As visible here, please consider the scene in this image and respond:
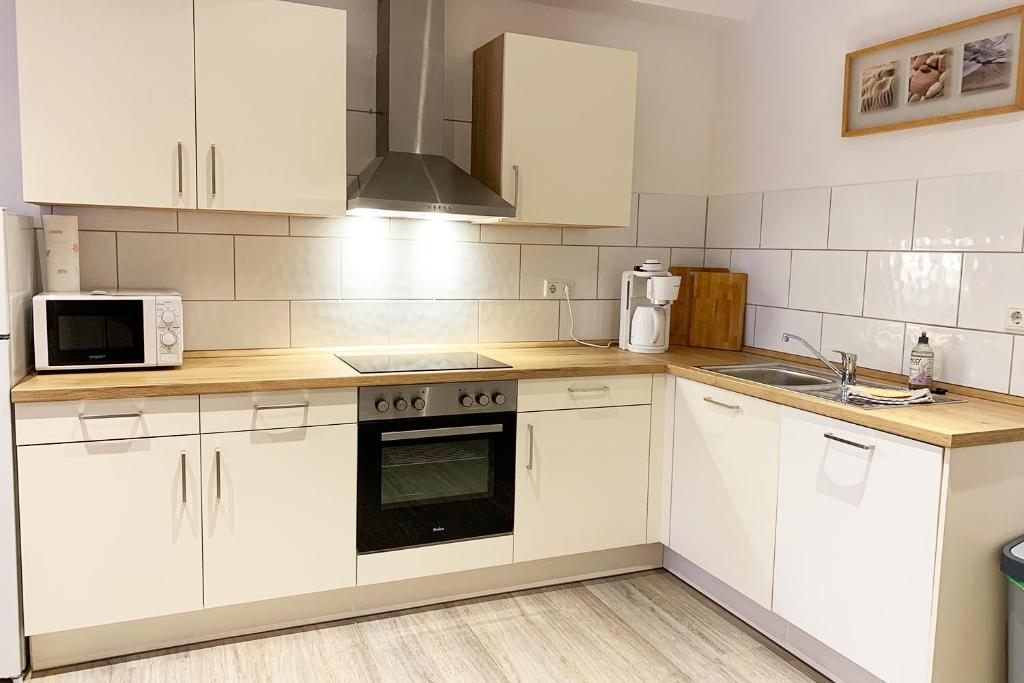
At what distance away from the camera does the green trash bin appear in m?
1.99

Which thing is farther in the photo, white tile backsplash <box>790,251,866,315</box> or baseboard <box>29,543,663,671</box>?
white tile backsplash <box>790,251,866,315</box>

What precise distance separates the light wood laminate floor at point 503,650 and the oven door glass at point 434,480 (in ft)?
0.93

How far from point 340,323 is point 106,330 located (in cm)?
87

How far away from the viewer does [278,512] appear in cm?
252

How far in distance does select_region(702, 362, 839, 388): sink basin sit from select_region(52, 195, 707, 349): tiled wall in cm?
72

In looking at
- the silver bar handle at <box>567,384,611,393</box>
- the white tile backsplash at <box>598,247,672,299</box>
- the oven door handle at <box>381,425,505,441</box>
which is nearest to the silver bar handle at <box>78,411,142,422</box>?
the oven door handle at <box>381,425,505,441</box>

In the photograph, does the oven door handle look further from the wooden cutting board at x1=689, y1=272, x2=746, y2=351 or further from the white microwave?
the wooden cutting board at x1=689, y1=272, x2=746, y2=351

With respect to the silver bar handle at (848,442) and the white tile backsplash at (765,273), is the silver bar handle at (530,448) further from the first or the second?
the white tile backsplash at (765,273)

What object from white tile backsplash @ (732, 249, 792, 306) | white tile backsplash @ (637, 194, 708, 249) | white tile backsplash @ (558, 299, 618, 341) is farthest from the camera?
white tile backsplash @ (637, 194, 708, 249)

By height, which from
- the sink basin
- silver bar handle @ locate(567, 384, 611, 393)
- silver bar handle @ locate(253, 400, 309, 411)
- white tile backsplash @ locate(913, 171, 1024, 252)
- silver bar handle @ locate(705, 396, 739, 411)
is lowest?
silver bar handle @ locate(253, 400, 309, 411)

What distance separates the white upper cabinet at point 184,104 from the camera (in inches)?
93.0

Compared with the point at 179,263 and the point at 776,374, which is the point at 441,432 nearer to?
the point at 179,263

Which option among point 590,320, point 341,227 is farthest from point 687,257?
point 341,227

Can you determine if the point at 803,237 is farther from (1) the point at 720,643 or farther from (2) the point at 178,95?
(2) the point at 178,95
